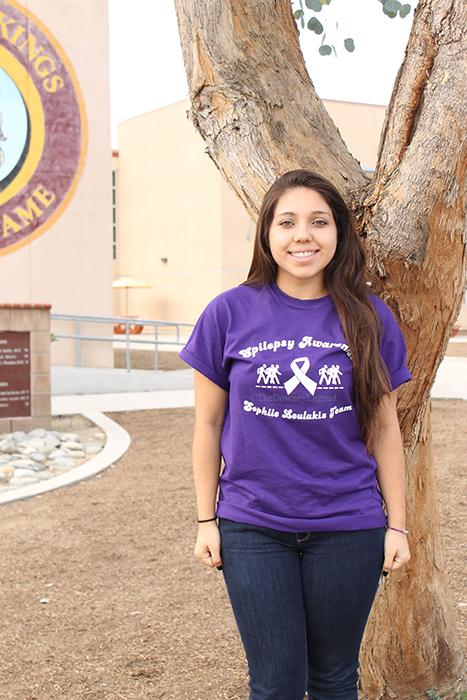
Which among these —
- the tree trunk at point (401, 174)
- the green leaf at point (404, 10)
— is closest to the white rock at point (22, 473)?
the tree trunk at point (401, 174)

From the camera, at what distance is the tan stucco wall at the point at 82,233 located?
1466 cm

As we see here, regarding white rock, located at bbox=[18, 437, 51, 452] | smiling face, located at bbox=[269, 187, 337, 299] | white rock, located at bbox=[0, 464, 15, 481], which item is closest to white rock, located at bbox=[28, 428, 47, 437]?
white rock, located at bbox=[18, 437, 51, 452]

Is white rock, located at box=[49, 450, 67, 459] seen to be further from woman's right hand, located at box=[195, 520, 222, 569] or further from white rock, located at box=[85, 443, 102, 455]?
woman's right hand, located at box=[195, 520, 222, 569]

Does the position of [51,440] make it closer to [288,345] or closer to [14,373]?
[14,373]

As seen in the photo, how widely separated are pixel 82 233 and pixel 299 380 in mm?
13375

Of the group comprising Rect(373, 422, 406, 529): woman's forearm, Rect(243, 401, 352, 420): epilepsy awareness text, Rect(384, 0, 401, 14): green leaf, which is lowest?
Rect(373, 422, 406, 529): woman's forearm

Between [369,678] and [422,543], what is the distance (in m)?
0.58

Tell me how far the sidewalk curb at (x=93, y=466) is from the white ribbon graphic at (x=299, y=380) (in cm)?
546

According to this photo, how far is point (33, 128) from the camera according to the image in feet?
47.8

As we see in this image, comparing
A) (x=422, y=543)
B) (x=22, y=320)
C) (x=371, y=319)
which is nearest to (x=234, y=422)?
(x=371, y=319)

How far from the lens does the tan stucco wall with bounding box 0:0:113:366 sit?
1466 centimetres

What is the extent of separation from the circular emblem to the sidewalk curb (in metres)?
4.70

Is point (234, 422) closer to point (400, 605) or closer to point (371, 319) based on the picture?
point (371, 319)

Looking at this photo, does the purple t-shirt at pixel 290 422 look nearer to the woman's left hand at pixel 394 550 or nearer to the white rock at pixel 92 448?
the woman's left hand at pixel 394 550
